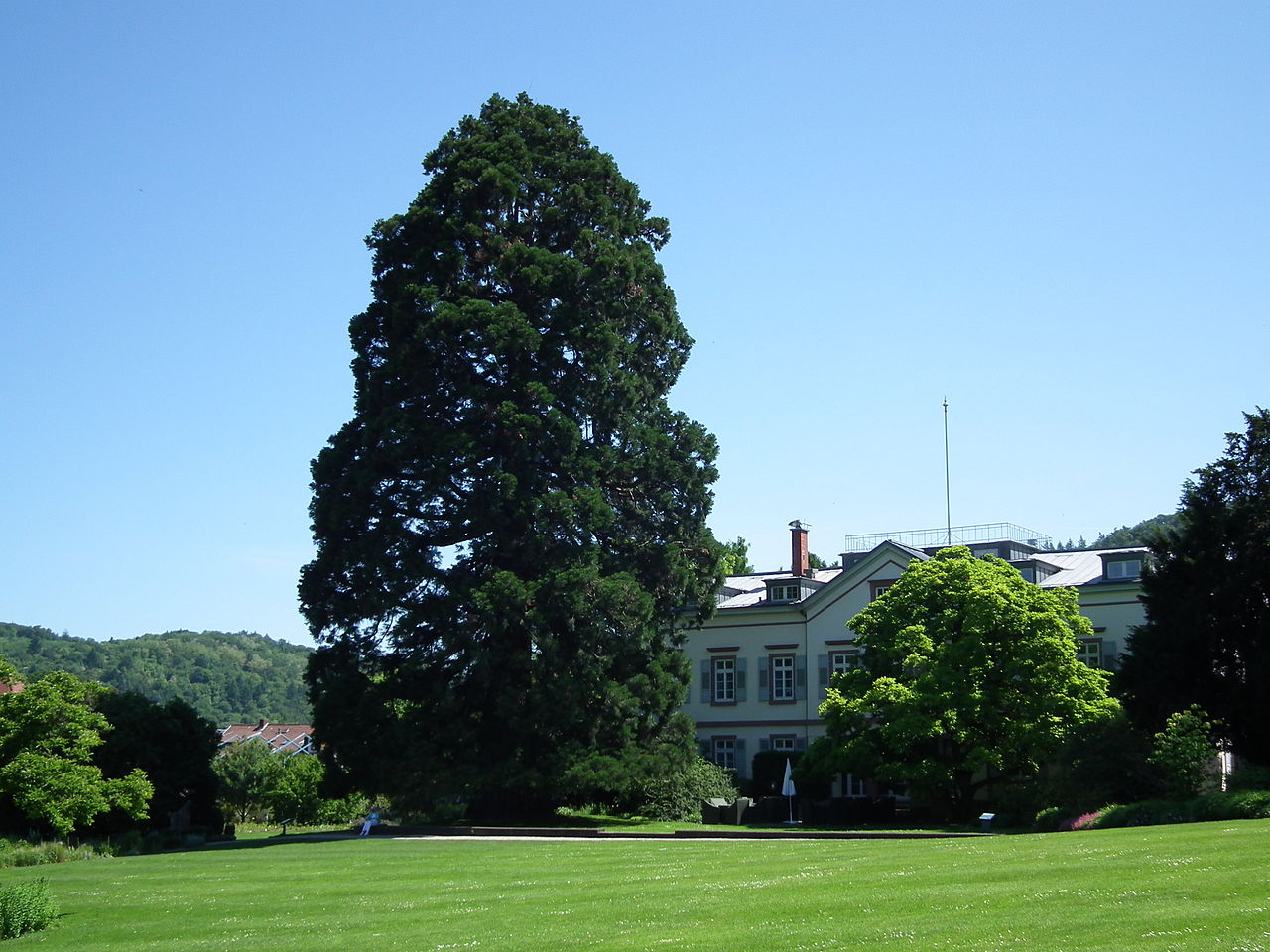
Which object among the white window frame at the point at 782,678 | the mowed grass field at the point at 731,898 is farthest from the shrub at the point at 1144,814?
the white window frame at the point at 782,678

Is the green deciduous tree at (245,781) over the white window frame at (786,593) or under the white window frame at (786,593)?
under

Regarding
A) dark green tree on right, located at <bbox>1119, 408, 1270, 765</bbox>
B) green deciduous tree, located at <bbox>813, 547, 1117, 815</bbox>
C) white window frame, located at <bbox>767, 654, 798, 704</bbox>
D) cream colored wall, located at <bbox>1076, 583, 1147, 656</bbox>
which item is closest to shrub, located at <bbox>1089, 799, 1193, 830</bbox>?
dark green tree on right, located at <bbox>1119, 408, 1270, 765</bbox>

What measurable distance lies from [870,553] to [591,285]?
1741 cm

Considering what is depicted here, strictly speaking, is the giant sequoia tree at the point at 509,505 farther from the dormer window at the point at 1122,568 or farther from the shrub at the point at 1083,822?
the dormer window at the point at 1122,568

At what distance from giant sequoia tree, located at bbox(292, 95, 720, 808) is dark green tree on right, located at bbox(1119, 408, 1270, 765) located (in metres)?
14.8

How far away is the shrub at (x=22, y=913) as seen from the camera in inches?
733

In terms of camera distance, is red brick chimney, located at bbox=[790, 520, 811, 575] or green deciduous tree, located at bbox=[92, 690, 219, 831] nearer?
green deciduous tree, located at bbox=[92, 690, 219, 831]

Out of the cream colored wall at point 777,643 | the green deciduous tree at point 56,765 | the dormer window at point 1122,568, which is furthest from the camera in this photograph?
the cream colored wall at point 777,643

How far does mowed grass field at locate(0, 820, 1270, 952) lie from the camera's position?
12.8 metres

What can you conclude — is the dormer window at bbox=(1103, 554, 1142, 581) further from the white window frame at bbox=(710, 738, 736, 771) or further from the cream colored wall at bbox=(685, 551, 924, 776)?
the white window frame at bbox=(710, 738, 736, 771)

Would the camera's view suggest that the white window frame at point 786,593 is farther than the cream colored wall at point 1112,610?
Yes

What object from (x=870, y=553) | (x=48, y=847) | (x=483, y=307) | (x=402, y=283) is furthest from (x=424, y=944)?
(x=870, y=553)

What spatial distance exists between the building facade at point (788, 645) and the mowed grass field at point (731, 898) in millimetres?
27841

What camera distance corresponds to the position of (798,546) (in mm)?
59938
